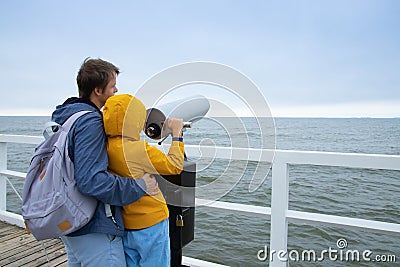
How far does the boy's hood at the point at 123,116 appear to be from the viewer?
1114 mm

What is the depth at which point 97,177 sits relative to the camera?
1.10 meters

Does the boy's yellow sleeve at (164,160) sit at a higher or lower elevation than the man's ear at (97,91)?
lower

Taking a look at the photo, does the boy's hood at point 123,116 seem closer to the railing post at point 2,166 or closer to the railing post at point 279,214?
the railing post at point 279,214

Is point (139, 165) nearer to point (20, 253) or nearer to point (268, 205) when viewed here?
point (20, 253)

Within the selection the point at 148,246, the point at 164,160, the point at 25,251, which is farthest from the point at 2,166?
the point at 164,160

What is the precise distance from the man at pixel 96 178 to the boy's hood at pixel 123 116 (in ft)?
0.15

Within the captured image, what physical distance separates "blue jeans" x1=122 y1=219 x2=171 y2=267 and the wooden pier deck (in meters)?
1.39

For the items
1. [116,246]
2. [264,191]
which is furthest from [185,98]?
[264,191]

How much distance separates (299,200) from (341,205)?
2.36 ft

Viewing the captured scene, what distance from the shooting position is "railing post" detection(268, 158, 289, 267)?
1.98m


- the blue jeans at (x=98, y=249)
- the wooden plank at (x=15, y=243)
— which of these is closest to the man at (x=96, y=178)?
the blue jeans at (x=98, y=249)

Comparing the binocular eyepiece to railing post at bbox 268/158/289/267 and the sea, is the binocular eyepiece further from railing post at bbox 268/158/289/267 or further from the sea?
railing post at bbox 268/158/289/267

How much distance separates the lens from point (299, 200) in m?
6.48

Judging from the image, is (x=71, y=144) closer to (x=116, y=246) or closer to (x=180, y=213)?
(x=116, y=246)
